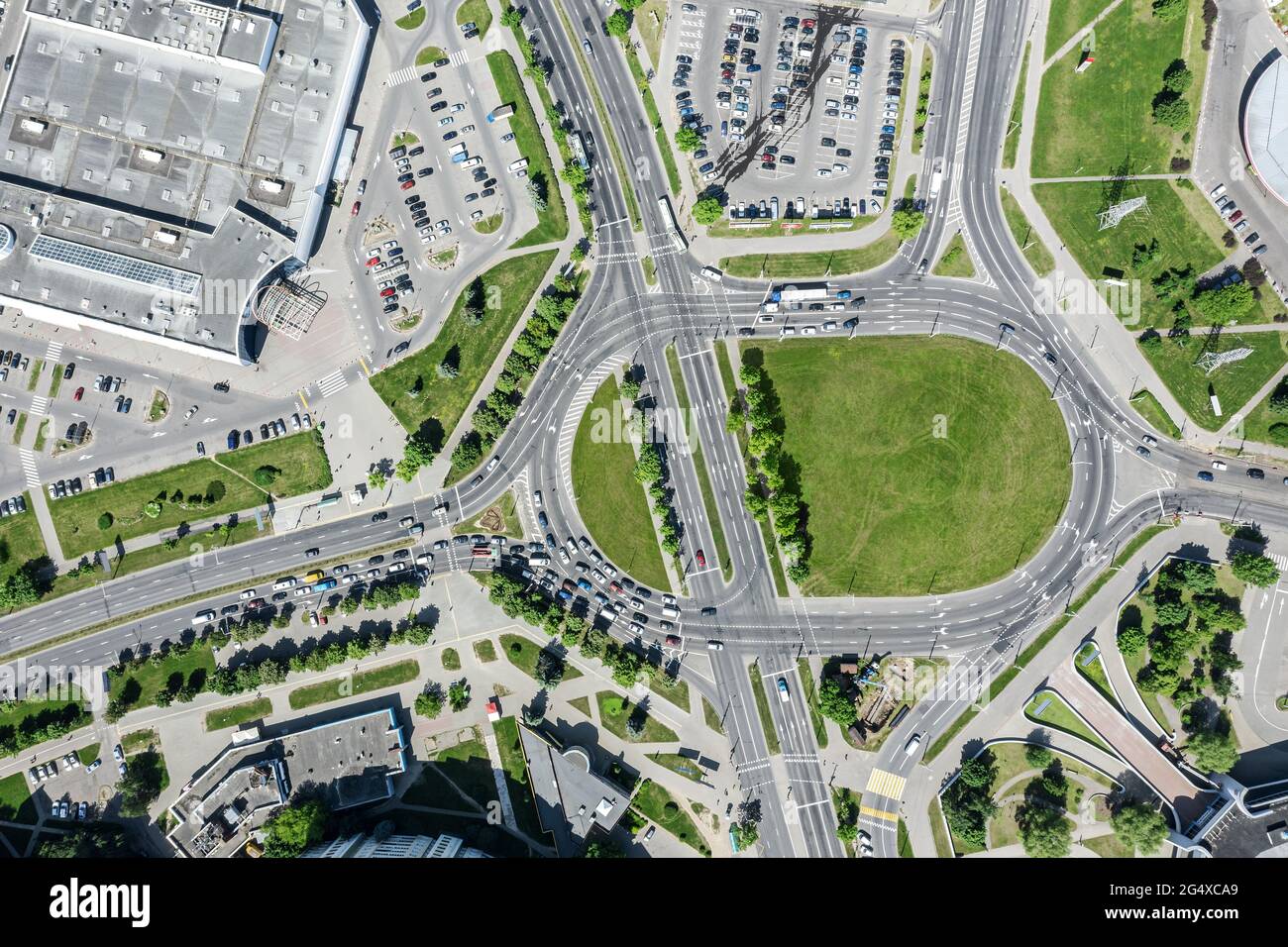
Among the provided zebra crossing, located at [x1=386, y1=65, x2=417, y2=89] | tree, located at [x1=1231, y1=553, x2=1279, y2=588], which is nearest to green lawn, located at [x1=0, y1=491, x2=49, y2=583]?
zebra crossing, located at [x1=386, y1=65, x2=417, y2=89]

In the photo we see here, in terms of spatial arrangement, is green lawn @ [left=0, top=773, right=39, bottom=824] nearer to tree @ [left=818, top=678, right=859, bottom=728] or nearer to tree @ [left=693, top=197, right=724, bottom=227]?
tree @ [left=818, top=678, right=859, bottom=728]

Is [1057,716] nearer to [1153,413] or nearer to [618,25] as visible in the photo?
[1153,413]

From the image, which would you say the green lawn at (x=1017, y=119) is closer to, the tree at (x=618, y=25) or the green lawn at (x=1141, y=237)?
the green lawn at (x=1141, y=237)

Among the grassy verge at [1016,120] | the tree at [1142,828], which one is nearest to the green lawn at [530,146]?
the grassy verge at [1016,120]

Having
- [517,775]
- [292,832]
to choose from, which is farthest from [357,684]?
[517,775]

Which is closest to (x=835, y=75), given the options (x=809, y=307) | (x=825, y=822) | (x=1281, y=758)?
(x=809, y=307)
